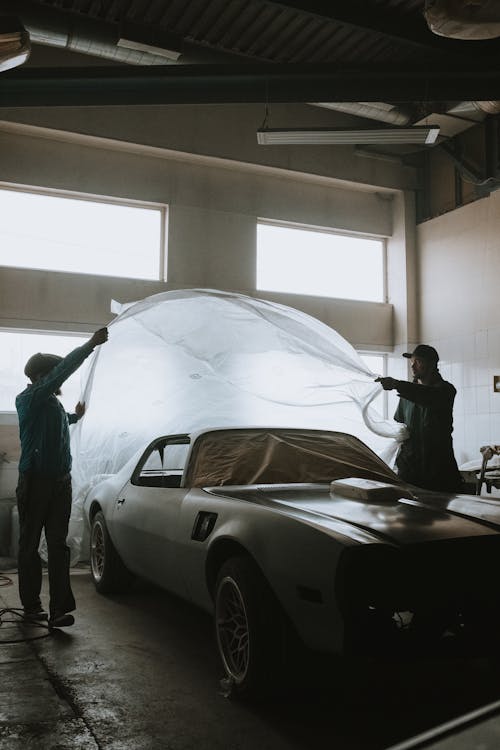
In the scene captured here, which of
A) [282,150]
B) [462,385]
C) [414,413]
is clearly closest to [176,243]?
[282,150]

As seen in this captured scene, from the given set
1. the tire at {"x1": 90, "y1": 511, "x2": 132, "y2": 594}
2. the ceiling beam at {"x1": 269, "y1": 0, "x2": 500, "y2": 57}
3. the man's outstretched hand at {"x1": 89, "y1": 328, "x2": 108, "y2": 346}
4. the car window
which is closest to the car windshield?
the car window

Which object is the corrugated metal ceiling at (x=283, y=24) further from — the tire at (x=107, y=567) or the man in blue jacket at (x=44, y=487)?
the tire at (x=107, y=567)

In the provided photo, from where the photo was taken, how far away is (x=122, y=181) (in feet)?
31.4

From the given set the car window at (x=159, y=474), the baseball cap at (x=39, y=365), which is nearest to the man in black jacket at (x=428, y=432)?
the car window at (x=159, y=474)

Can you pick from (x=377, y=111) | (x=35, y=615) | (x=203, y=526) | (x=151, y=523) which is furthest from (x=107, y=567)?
(x=377, y=111)

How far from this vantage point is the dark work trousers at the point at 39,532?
4262 mm

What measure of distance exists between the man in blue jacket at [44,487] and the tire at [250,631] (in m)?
1.57

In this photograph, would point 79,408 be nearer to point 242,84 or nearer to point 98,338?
point 98,338

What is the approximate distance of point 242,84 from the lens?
693 cm

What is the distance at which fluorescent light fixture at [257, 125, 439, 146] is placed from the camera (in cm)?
705

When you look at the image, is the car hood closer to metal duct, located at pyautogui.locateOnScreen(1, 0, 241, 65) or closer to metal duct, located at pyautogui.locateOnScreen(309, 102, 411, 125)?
metal duct, located at pyautogui.locateOnScreen(1, 0, 241, 65)

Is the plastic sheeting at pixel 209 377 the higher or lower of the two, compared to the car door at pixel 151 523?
higher

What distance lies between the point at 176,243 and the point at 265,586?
7.45m

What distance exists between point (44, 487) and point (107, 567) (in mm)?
932
